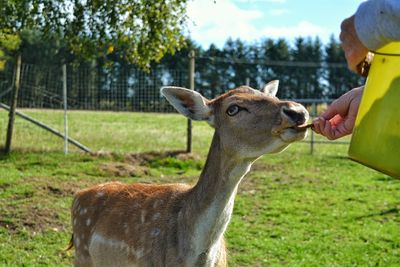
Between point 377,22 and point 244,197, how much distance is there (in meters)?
8.32

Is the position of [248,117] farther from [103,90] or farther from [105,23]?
[103,90]

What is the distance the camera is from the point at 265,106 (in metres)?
3.71

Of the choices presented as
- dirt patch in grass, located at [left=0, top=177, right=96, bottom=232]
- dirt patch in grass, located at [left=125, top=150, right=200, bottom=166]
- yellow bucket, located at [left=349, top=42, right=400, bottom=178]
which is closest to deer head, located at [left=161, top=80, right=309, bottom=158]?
yellow bucket, located at [left=349, top=42, right=400, bottom=178]

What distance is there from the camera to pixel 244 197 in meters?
10.0

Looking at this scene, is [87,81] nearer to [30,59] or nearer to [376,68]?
[376,68]

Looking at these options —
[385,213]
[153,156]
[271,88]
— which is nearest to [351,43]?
[271,88]

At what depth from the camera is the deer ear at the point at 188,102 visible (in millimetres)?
4031

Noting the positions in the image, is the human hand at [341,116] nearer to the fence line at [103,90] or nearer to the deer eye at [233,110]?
the deer eye at [233,110]

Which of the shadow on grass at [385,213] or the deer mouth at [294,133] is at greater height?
the deer mouth at [294,133]

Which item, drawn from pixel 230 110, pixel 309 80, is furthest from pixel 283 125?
pixel 309 80

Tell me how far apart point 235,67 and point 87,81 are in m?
20.8

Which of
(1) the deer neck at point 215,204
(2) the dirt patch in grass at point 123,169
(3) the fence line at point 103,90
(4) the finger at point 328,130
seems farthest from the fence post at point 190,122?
(4) the finger at point 328,130

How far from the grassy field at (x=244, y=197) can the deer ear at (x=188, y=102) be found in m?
2.92

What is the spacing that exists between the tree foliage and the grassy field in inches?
86.8
